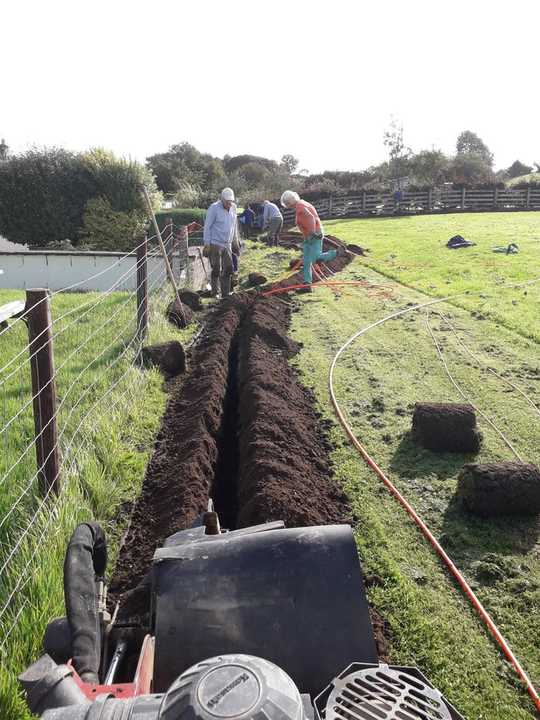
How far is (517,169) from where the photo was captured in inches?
1989

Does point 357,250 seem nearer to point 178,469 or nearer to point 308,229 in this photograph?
point 308,229

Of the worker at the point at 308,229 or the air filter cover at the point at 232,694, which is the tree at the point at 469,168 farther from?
the air filter cover at the point at 232,694

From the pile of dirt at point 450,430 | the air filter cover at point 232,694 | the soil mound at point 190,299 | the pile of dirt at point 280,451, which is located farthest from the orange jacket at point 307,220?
the air filter cover at point 232,694

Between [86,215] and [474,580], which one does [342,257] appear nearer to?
[86,215]

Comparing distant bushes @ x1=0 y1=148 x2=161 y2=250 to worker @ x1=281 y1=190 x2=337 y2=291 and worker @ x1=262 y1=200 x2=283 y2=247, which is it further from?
worker @ x1=281 y1=190 x2=337 y2=291

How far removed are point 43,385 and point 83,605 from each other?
64.6 inches

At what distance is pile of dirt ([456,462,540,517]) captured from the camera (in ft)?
12.5

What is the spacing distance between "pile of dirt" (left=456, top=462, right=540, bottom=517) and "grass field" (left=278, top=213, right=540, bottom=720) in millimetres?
77

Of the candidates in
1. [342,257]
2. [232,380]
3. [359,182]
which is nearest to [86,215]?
[342,257]

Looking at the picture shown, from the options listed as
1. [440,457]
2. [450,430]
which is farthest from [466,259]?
[440,457]

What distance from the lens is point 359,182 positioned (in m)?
38.6

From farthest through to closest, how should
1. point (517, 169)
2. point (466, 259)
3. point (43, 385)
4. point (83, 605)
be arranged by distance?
point (517, 169)
point (466, 259)
point (43, 385)
point (83, 605)

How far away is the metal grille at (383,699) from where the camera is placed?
137 cm

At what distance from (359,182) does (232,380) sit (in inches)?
1351
